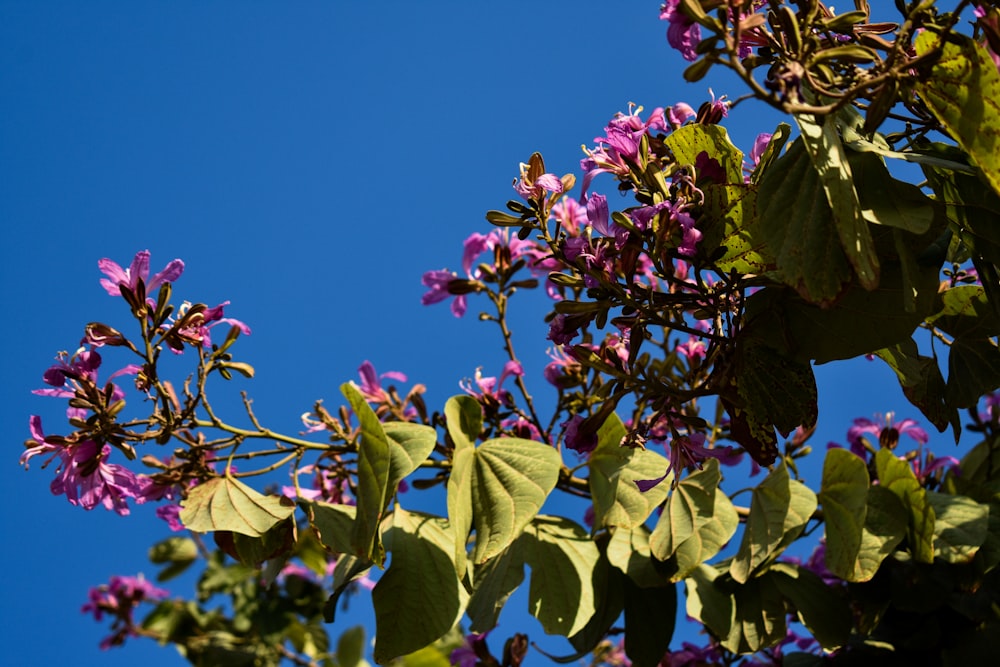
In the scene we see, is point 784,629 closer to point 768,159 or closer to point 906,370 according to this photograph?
point 906,370

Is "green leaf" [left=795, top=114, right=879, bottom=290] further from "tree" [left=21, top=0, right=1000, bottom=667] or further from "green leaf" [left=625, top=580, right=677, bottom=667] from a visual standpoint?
"green leaf" [left=625, top=580, right=677, bottom=667]

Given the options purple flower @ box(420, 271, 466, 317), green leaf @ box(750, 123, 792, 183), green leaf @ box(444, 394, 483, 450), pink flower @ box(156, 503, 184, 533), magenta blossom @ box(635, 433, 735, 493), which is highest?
purple flower @ box(420, 271, 466, 317)

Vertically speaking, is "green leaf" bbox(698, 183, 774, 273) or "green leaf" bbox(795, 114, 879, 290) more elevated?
"green leaf" bbox(698, 183, 774, 273)

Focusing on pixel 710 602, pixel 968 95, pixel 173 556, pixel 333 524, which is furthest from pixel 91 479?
pixel 173 556

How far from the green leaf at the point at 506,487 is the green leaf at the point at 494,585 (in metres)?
0.15

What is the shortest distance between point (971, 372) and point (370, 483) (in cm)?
107

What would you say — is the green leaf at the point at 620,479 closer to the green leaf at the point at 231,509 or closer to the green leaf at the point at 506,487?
the green leaf at the point at 506,487

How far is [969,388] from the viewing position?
5.08 feet

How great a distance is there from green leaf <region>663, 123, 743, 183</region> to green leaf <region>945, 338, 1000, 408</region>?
0.57 metres

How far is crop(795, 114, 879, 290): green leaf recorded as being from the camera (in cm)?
108

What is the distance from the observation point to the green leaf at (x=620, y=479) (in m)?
1.68

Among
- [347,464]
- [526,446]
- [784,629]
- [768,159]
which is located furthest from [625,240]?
[347,464]

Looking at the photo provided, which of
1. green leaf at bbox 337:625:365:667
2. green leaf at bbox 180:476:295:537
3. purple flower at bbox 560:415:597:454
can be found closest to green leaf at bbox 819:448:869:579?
purple flower at bbox 560:415:597:454

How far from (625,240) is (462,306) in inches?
39.7
